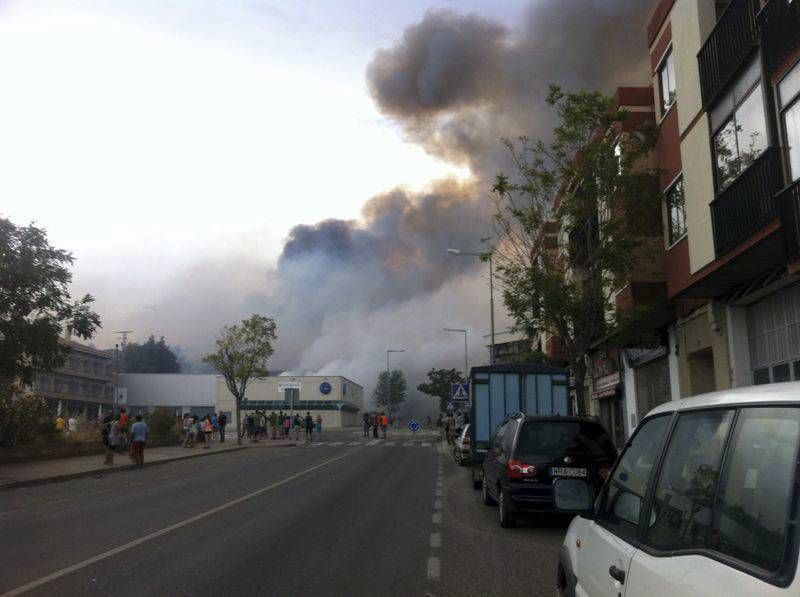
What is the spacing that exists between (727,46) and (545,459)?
28.5 feet

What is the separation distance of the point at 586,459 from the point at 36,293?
62.6 ft

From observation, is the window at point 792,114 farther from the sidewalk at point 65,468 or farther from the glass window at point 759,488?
the sidewalk at point 65,468

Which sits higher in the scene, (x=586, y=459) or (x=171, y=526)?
(x=586, y=459)

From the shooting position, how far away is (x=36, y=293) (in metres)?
22.9

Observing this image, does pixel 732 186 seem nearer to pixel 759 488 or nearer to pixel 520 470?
pixel 520 470

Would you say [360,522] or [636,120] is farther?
[636,120]

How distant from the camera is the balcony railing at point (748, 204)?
38.4ft

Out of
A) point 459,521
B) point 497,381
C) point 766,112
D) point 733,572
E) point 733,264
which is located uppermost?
point 766,112

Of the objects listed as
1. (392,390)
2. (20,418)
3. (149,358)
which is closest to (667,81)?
(20,418)

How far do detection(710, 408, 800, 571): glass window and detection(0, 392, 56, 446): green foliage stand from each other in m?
24.8

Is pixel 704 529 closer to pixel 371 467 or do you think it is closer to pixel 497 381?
pixel 497 381

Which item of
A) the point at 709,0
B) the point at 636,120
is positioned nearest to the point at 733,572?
the point at 709,0

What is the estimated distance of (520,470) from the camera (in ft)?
33.3

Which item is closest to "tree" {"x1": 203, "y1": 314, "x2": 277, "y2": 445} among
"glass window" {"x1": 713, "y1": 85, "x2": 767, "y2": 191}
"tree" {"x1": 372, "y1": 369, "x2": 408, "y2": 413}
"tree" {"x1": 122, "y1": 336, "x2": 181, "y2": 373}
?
"glass window" {"x1": 713, "y1": 85, "x2": 767, "y2": 191}
